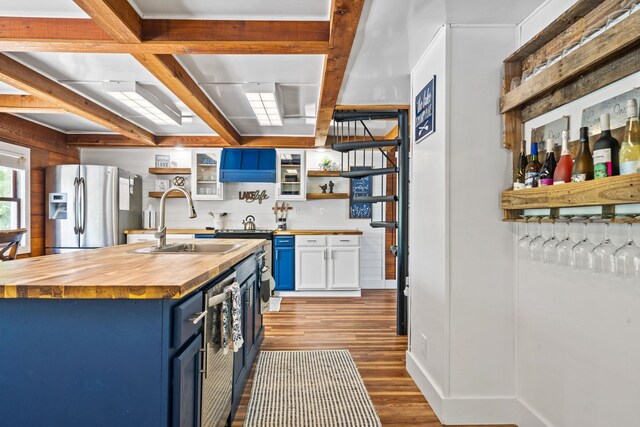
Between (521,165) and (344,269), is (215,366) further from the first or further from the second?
(344,269)

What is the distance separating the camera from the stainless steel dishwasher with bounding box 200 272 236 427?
1.56 metres

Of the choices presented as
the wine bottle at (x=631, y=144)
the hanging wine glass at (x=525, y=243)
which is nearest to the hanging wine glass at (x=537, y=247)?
the hanging wine glass at (x=525, y=243)

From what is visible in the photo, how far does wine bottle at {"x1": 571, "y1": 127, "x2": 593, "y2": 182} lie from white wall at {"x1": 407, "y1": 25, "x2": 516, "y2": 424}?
0.57 meters

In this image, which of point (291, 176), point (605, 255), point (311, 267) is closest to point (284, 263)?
point (311, 267)

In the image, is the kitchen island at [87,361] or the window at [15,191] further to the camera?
the window at [15,191]

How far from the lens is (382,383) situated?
260cm

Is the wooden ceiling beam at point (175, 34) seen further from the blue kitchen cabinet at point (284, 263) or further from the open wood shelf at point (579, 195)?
the blue kitchen cabinet at point (284, 263)

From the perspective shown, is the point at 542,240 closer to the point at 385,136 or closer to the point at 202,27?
the point at 202,27

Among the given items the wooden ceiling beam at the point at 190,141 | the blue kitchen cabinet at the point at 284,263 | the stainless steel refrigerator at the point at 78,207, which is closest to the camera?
the stainless steel refrigerator at the point at 78,207

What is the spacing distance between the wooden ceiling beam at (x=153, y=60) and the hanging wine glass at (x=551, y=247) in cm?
251

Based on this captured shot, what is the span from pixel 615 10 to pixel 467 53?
787mm

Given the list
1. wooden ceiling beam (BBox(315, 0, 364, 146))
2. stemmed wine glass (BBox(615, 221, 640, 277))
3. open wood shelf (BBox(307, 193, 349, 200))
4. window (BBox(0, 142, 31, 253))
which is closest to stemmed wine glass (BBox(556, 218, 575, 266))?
stemmed wine glass (BBox(615, 221, 640, 277))

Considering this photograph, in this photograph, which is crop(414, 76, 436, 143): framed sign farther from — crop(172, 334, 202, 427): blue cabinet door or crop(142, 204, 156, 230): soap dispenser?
crop(142, 204, 156, 230): soap dispenser

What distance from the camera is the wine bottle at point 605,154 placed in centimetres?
141
